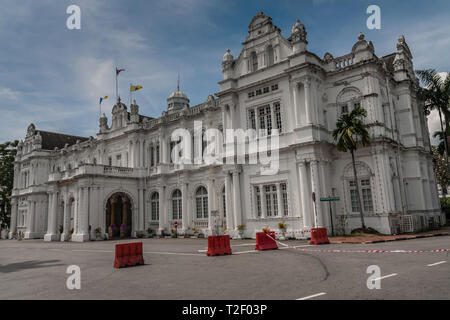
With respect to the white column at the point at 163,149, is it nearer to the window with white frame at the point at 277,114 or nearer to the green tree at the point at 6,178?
the window with white frame at the point at 277,114

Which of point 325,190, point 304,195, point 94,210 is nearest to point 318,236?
point 304,195

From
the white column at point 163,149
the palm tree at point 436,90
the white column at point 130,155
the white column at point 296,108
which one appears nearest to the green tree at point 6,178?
the white column at point 130,155

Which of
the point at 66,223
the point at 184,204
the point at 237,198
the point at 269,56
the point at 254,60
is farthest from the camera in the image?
the point at 66,223

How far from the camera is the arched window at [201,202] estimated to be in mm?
31188

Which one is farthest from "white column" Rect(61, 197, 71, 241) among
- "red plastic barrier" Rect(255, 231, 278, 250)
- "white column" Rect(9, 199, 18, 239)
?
"red plastic barrier" Rect(255, 231, 278, 250)

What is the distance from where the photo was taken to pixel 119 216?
38.2m

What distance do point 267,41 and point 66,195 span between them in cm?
2512

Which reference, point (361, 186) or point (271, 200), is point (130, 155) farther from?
point (361, 186)

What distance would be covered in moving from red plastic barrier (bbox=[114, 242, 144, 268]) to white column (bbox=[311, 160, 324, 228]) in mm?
12885

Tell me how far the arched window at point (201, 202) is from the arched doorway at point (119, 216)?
8.89 m

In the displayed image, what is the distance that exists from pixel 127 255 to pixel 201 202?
19034 millimetres

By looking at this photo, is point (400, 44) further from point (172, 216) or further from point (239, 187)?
point (172, 216)

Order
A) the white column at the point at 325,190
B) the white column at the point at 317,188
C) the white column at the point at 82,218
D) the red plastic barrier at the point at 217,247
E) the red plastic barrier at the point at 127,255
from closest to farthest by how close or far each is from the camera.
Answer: the red plastic barrier at the point at 127,255 < the red plastic barrier at the point at 217,247 < the white column at the point at 317,188 < the white column at the point at 325,190 < the white column at the point at 82,218

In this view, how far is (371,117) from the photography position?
23.5m
